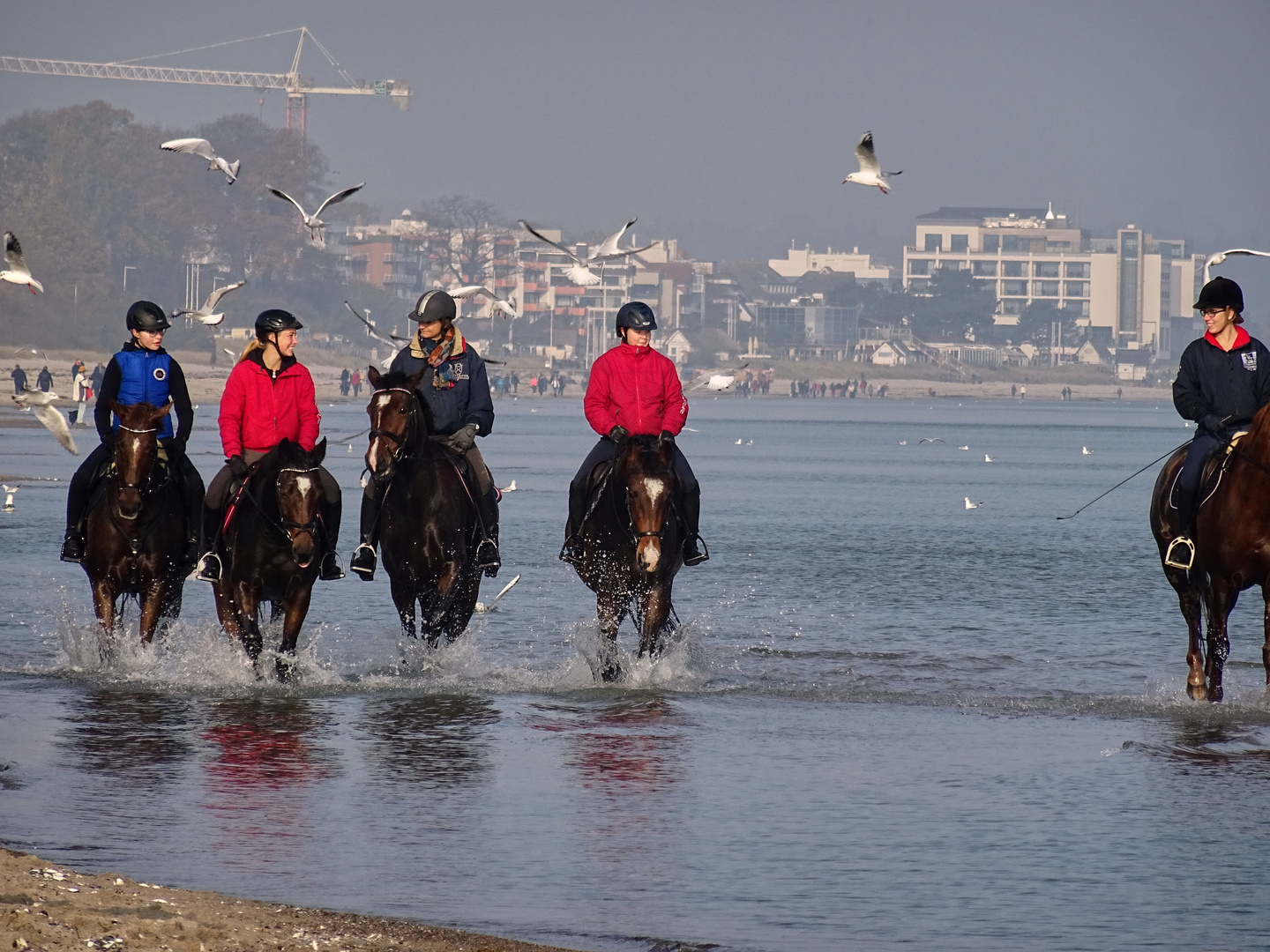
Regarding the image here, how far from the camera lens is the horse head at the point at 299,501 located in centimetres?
1198

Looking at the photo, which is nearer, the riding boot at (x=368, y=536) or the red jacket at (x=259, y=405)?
the red jacket at (x=259, y=405)

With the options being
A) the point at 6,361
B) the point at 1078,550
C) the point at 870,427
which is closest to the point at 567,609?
the point at 1078,550

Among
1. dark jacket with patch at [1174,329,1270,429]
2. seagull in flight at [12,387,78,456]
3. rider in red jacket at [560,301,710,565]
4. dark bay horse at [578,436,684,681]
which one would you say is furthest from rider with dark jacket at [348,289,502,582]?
seagull in flight at [12,387,78,456]

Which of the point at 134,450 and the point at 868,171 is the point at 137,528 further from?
the point at 868,171

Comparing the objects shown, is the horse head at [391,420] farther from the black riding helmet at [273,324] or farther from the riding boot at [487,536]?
the riding boot at [487,536]

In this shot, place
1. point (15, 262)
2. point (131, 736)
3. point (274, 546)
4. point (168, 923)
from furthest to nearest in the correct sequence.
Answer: point (15, 262) → point (274, 546) → point (131, 736) → point (168, 923)

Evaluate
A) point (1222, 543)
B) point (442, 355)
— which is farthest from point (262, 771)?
point (1222, 543)

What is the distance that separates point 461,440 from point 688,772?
3835mm

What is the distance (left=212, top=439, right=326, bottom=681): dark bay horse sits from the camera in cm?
1203

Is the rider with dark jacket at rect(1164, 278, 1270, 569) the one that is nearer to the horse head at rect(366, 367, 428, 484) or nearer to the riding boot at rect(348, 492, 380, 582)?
the horse head at rect(366, 367, 428, 484)

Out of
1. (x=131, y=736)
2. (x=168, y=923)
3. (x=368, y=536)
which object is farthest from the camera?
(x=368, y=536)

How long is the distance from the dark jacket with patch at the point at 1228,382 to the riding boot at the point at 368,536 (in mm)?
5278

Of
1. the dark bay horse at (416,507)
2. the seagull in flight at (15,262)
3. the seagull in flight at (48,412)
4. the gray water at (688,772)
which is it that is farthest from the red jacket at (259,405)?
the seagull in flight at (48,412)

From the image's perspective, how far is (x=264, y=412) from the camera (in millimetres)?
12773
